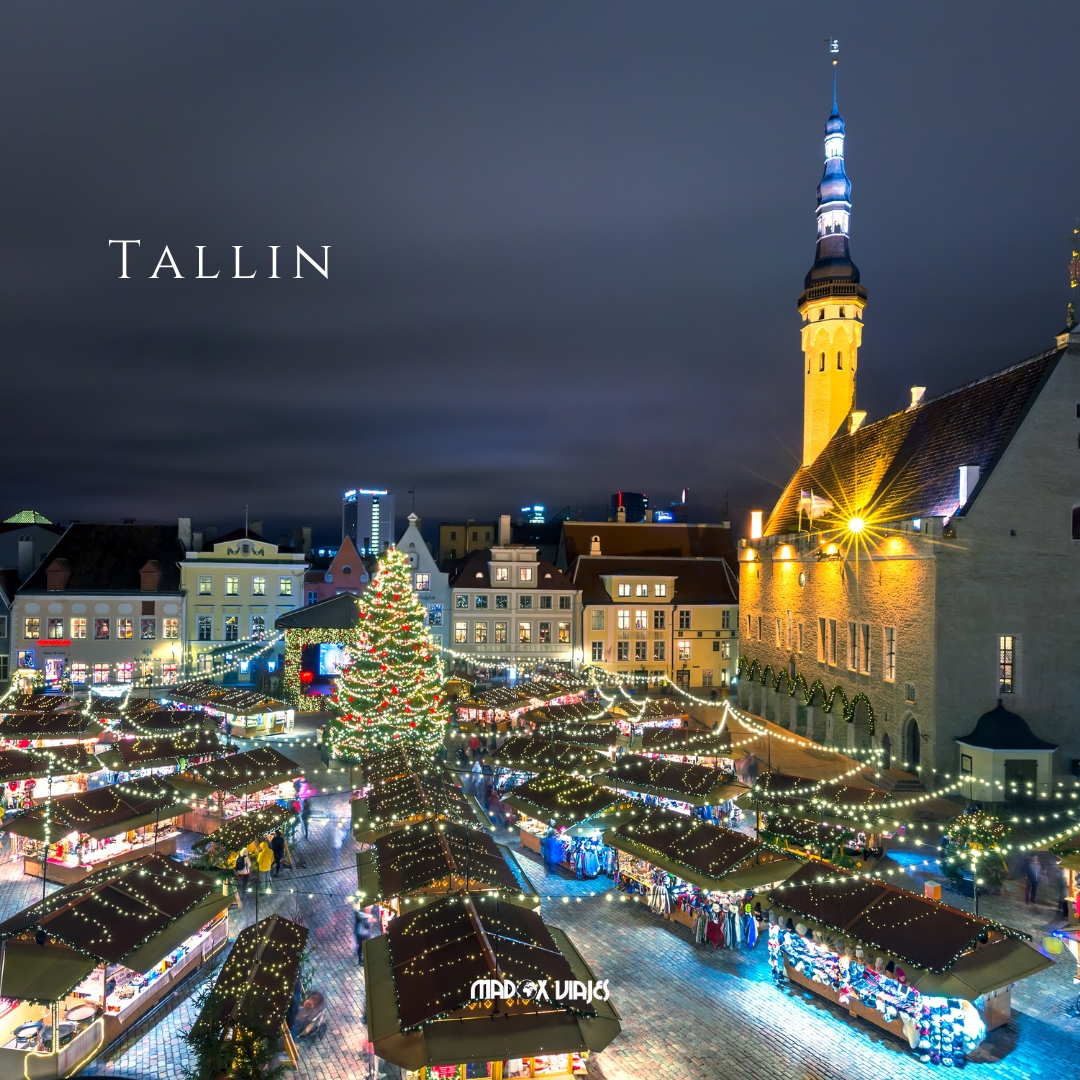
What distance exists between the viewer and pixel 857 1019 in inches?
634

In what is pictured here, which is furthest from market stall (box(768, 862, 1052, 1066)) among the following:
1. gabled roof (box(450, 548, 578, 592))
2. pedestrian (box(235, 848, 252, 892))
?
gabled roof (box(450, 548, 578, 592))

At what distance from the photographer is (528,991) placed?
12.7 metres

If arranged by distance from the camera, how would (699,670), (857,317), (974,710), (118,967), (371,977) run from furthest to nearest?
(699,670), (857,317), (974,710), (118,967), (371,977)

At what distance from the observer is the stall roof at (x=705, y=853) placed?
61.7ft

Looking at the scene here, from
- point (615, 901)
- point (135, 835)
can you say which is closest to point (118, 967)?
point (135, 835)

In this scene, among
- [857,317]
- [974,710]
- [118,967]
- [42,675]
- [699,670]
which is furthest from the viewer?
[699,670]

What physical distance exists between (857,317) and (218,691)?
42.3 m

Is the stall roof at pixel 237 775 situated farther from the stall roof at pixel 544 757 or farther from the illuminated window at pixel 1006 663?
the illuminated window at pixel 1006 663

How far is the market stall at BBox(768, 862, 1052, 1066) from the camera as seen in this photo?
47.9 feet

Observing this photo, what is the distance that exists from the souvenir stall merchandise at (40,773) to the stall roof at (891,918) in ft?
74.4

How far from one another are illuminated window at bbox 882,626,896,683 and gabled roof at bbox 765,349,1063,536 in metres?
4.90

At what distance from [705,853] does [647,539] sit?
43430 mm

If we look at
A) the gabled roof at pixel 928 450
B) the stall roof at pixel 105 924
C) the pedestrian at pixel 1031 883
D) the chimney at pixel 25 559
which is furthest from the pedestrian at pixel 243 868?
the chimney at pixel 25 559

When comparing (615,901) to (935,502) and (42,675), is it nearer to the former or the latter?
(935,502)
